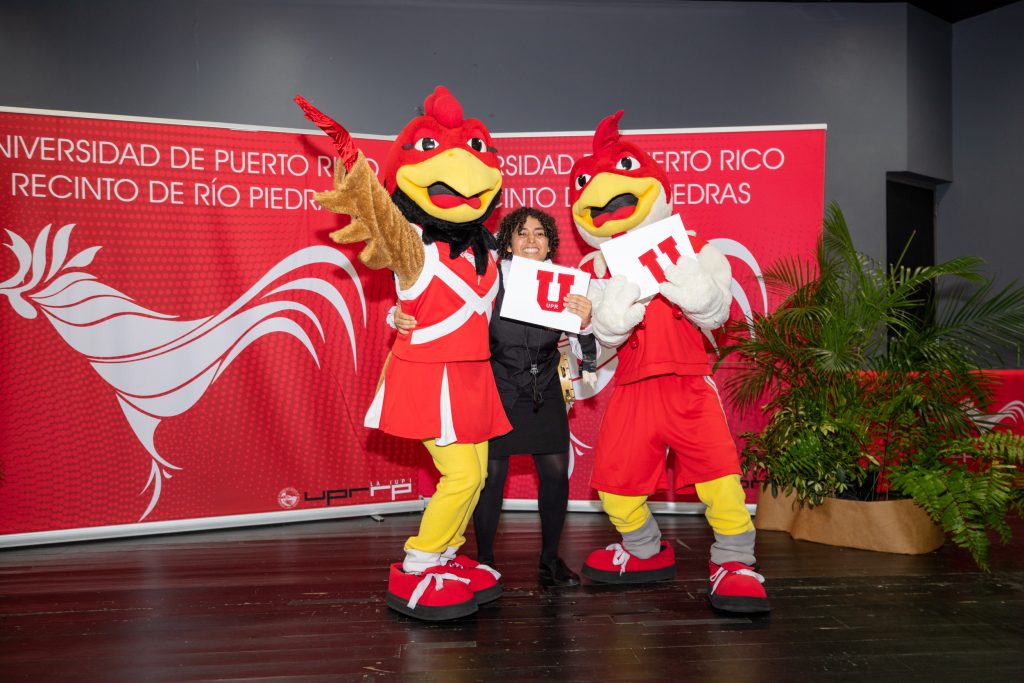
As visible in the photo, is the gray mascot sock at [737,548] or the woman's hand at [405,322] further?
the gray mascot sock at [737,548]

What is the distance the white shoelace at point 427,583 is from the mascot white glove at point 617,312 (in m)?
0.95

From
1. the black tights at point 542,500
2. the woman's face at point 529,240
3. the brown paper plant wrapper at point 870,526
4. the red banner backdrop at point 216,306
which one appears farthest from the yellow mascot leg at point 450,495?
the brown paper plant wrapper at point 870,526

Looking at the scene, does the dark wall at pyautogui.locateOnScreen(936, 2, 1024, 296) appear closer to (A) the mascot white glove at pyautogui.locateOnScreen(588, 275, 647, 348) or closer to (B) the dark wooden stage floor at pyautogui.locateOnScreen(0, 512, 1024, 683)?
(B) the dark wooden stage floor at pyautogui.locateOnScreen(0, 512, 1024, 683)

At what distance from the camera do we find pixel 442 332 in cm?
253

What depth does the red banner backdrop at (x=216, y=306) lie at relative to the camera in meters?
3.57

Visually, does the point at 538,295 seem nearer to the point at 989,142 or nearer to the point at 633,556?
the point at 633,556

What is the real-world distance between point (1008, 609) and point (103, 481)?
377 cm

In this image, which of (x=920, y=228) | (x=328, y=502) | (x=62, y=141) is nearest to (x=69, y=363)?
(x=62, y=141)

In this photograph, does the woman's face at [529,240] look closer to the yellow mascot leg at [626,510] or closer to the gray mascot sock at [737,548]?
the yellow mascot leg at [626,510]

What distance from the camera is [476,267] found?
103 inches

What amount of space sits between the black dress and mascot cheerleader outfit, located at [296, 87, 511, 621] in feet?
0.55

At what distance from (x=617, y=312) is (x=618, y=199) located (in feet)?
1.50

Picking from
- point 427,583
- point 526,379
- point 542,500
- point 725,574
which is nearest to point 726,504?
point 725,574

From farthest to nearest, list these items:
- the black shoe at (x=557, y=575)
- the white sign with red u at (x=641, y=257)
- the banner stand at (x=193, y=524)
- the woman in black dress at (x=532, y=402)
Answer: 1. the banner stand at (x=193, y=524)
2. the black shoe at (x=557, y=575)
3. the woman in black dress at (x=532, y=402)
4. the white sign with red u at (x=641, y=257)
